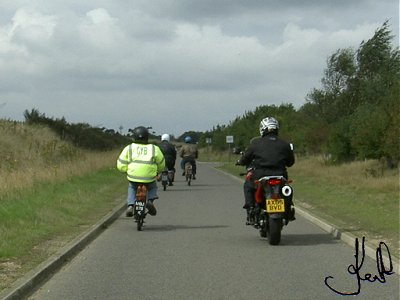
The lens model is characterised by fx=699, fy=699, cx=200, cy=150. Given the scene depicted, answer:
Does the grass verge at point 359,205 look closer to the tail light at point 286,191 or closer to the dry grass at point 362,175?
the dry grass at point 362,175

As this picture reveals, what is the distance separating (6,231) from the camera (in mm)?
11438

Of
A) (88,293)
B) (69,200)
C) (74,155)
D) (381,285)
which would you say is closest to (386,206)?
(69,200)

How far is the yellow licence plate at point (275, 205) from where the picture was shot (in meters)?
10.7

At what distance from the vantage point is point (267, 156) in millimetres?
11117

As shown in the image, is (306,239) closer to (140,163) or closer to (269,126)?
(269,126)

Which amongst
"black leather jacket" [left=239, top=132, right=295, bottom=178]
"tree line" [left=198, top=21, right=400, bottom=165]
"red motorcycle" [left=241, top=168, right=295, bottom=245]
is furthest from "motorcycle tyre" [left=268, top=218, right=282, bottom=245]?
"tree line" [left=198, top=21, right=400, bottom=165]

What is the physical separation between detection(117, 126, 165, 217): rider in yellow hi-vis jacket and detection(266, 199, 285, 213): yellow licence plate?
3.07 metres

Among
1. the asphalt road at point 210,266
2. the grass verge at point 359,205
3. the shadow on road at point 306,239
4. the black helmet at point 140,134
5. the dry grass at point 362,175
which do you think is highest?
the black helmet at point 140,134

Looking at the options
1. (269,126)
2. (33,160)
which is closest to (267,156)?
(269,126)

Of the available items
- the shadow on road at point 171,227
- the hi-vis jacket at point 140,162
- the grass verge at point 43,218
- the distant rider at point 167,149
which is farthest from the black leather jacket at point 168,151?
the hi-vis jacket at point 140,162

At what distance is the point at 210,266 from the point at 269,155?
A: 2664 millimetres

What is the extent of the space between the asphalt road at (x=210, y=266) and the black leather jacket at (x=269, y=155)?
1.19 meters

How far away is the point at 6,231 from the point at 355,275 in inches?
232

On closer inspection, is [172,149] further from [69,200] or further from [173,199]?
[69,200]
